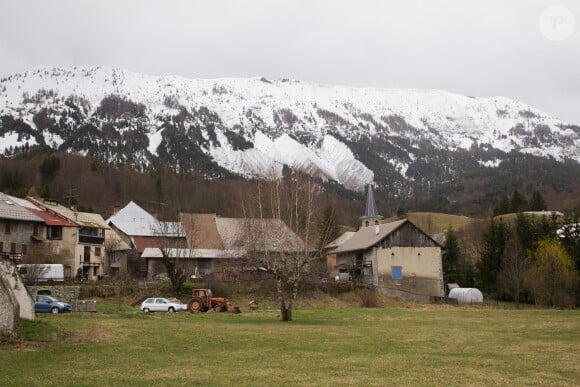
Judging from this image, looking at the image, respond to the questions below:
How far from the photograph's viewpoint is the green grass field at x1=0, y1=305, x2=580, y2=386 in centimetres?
1462

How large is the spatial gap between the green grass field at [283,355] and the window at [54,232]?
126 ft

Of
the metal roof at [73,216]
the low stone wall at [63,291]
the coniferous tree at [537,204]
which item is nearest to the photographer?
the low stone wall at [63,291]

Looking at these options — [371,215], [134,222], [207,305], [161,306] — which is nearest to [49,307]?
[161,306]

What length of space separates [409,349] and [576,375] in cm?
625

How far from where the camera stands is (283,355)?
1878cm

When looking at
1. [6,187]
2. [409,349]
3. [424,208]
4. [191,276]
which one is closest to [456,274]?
[191,276]

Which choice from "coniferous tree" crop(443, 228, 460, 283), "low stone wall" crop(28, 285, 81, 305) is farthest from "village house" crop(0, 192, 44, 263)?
"coniferous tree" crop(443, 228, 460, 283)

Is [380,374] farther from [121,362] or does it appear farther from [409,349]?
[121,362]

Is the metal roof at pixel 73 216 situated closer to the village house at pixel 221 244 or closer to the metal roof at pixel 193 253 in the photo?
the metal roof at pixel 193 253

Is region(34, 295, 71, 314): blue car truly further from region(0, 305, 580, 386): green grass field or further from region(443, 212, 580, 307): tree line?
region(443, 212, 580, 307): tree line

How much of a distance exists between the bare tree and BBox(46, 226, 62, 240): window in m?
24.1

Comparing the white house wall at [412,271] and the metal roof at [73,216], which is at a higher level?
the metal roof at [73,216]

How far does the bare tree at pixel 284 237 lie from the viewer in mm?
34562

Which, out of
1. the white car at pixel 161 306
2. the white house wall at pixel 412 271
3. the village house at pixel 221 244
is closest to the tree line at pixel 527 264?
the white house wall at pixel 412 271
